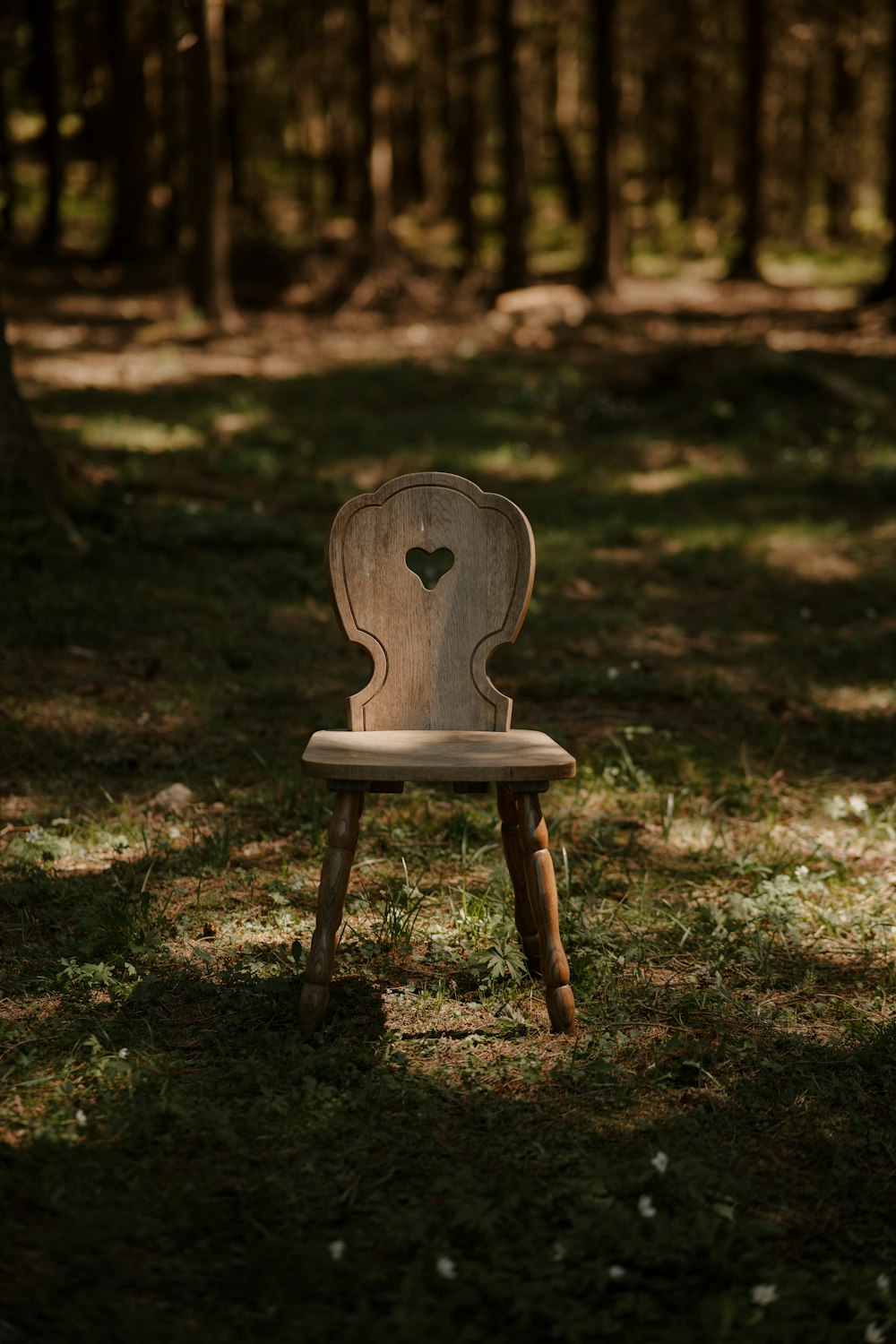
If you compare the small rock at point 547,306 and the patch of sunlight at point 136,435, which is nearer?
the patch of sunlight at point 136,435

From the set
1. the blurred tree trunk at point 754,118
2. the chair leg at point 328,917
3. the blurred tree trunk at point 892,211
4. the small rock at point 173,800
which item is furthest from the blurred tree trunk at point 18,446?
the blurred tree trunk at point 754,118

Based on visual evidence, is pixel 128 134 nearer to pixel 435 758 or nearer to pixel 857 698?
pixel 857 698

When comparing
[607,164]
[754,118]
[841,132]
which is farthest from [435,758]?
[841,132]

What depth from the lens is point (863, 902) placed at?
424 centimetres

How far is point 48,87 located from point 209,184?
313 inches

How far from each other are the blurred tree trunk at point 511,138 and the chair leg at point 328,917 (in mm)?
16091

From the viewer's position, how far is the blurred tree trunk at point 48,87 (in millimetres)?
21094

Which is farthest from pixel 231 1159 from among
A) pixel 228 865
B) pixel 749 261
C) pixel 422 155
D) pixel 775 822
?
pixel 422 155

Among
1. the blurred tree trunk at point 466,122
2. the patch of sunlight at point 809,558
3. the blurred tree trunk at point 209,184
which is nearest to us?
the patch of sunlight at point 809,558

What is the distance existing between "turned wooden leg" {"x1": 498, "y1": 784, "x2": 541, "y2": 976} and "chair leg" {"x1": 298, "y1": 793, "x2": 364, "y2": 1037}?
1.74 feet

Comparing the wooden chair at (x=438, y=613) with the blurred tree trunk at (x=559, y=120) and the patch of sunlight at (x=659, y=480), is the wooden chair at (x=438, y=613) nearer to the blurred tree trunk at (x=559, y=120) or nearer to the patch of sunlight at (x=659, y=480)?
the patch of sunlight at (x=659, y=480)

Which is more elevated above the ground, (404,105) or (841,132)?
(404,105)

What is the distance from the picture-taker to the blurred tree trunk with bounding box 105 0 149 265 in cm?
1848

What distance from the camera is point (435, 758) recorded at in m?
3.28
